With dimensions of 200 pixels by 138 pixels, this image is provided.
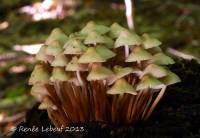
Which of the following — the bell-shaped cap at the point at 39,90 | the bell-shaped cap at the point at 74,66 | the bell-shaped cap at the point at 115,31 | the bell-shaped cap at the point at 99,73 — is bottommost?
the bell-shaped cap at the point at 39,90

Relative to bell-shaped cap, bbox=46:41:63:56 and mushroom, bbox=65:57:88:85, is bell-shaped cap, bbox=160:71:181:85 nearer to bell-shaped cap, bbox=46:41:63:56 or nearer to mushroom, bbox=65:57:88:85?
mushroom, bbox=65:57:88:85

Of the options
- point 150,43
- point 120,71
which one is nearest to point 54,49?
point 120,71

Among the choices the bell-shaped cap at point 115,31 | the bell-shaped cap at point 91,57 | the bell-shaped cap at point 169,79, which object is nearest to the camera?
the bell-shaped cap at point 91,57

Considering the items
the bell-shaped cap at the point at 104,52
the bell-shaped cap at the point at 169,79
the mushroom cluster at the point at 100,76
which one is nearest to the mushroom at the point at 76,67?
the mushroom cluster at the point at 100,76

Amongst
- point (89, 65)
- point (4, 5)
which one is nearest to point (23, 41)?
point (4, 5)

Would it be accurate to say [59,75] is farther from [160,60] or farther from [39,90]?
[160,60]

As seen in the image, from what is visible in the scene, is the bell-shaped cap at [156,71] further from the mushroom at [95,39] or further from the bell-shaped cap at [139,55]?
the mushroom at [95,39]

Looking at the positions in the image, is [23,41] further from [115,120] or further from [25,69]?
[115,120]
